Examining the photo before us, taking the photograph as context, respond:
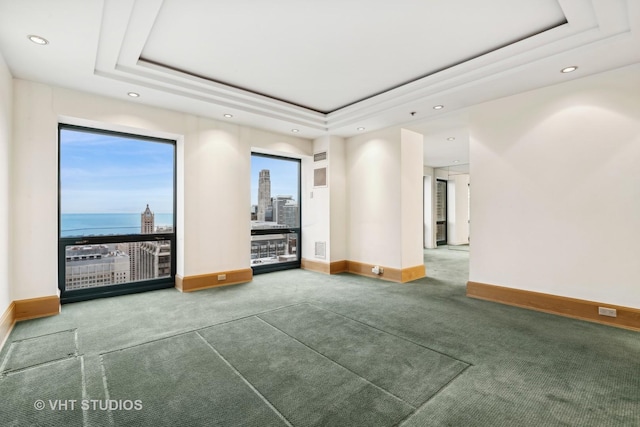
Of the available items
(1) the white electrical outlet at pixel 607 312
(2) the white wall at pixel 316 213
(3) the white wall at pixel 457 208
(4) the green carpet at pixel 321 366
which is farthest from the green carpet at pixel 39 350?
(3) the white wall at pixel 457 208

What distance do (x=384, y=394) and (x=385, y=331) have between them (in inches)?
44.1

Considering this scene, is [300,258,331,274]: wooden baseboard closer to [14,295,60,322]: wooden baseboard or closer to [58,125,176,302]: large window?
[58,125,176,302]: large window

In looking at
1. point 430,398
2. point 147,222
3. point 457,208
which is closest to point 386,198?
point 430,398

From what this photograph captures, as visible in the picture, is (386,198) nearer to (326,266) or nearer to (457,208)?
(326,266)

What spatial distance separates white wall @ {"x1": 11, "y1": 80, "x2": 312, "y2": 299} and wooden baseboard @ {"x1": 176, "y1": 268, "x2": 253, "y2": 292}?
9 centimetres

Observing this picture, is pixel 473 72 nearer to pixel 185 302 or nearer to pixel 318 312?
pixel 318 312

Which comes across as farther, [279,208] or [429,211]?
[429,211]

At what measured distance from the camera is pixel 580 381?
2.25 m

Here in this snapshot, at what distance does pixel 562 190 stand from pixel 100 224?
6.21 meters

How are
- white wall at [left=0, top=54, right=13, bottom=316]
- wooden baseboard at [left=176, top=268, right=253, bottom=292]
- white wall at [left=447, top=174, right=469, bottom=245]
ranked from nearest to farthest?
white wall at [left=0, top=54, right=13, bottom=316], wooden baseboard at [left=176, top=268, right=253, bottom=292], white wall at [left=447, top=174, right=469, bottom=245]

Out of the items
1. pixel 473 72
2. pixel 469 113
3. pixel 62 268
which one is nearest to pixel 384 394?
pixel 473 72

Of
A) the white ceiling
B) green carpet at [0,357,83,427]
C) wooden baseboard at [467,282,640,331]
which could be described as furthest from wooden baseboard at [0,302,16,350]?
wooden baseboard at [467,282,640,331]

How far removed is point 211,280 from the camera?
16.5 ft

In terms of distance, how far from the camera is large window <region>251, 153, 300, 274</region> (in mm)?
6094
